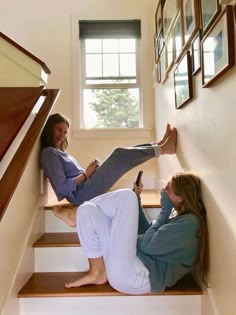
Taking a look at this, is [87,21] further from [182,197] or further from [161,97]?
[182,197]

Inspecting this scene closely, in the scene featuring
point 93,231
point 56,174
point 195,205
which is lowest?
point 93,231

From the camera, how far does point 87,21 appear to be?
Result: 3.87m

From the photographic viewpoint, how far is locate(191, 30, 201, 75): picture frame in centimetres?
170

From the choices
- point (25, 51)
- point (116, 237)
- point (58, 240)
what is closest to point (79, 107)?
point (25, 51)

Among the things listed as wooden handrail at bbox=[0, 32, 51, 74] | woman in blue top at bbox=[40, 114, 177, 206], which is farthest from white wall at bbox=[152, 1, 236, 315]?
wooden handrail at bbox=[0, 32, 51, 74]

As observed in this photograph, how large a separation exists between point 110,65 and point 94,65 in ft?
0.58

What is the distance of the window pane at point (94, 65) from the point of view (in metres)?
3.94

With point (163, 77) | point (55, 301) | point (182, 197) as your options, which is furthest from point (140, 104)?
point (55, 301)

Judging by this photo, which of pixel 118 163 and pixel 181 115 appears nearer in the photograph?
pixel 181 115

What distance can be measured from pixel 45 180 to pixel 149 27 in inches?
85.8

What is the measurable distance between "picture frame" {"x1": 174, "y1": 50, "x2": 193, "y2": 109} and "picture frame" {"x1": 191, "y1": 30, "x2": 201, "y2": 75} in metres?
0.07

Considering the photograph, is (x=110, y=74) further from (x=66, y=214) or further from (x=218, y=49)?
(x=218, y=49)

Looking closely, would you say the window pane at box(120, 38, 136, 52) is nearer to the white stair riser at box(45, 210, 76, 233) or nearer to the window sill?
the window sill

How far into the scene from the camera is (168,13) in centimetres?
267
